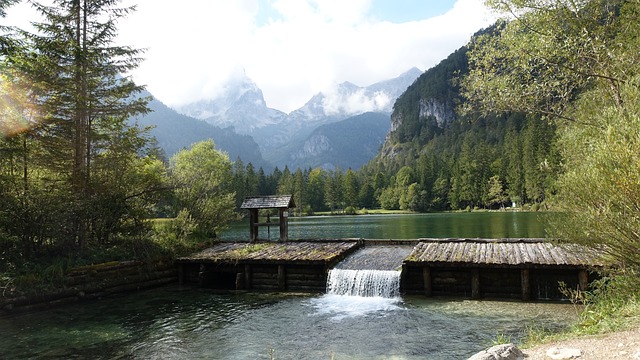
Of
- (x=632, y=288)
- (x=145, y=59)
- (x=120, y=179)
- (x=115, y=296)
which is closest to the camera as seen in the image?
(x=632, y=288)

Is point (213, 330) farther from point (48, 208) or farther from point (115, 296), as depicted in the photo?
point (48, 208)

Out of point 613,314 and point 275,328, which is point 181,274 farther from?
point 613,314

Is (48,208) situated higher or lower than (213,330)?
higher

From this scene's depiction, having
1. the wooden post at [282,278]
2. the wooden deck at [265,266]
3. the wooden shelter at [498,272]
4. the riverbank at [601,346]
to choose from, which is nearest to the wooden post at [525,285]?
the wooden shelter at [498,272]

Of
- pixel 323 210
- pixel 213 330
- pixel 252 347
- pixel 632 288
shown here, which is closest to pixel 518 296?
pixel 632 288

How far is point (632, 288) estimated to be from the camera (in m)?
10.9

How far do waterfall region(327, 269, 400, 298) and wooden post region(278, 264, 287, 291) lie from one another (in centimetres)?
247

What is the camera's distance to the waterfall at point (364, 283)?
17.8 m

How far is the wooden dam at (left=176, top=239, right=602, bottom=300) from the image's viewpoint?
16.1 meters

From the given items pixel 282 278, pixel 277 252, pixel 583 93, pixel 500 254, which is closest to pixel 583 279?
pixel 500 254

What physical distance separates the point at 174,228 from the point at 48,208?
7.77 meters

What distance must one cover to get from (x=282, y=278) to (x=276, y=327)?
238 inches

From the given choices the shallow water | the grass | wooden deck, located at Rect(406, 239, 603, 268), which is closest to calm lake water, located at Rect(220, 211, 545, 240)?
the shallow water

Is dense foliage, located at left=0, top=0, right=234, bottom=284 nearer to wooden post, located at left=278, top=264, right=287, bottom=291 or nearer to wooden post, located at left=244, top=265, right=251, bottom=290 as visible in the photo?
wooden post, located at left=244, top=265, right=251, bottom=290
